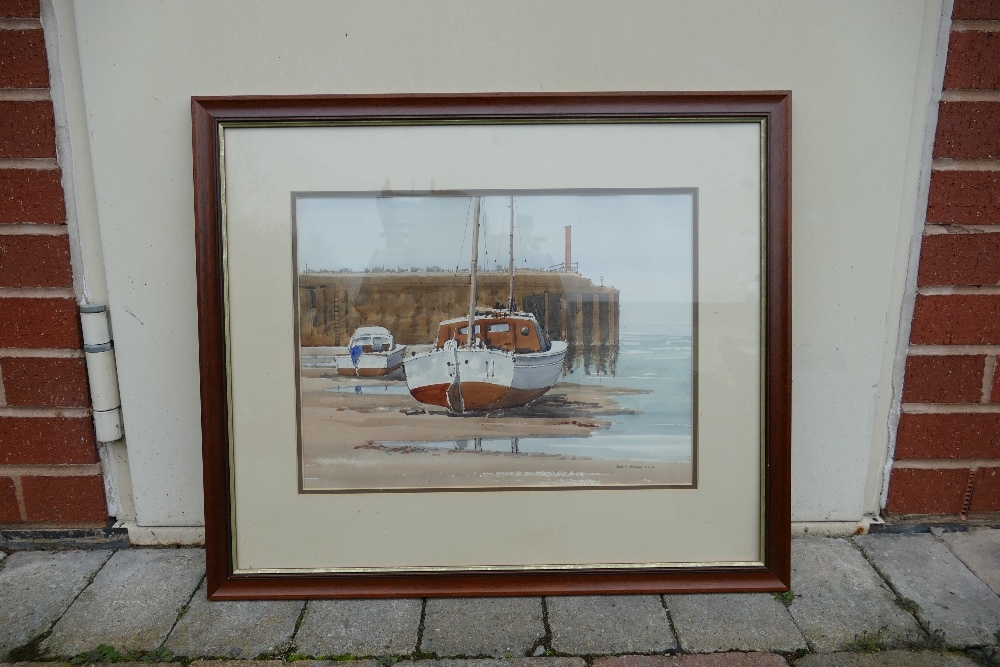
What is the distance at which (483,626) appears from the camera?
1062 millimetres

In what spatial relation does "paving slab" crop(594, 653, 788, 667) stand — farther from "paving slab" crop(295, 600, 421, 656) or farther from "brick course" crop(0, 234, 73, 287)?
"brick course" crop(0, 234, 73, 287)

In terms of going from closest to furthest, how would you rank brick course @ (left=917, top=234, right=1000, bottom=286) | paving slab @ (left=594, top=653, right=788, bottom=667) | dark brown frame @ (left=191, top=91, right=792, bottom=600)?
paving slab @ (left=594, top=653, right=788, bottom=667) < dark brown frame @ (left=191, top=91, right=792, bottom=600) < brick course @ (left=917, top=234, right=1000, bottom=286)

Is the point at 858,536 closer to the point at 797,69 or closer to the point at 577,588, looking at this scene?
the point at 577,588

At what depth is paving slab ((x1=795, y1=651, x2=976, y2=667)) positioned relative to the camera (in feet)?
3.22

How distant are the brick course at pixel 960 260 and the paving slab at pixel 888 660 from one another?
75cm

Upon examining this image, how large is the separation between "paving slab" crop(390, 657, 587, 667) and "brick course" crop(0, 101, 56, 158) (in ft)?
4.25

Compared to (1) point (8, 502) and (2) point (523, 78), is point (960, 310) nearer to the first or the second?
(2) point (523, 78)

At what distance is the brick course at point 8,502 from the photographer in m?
1.27

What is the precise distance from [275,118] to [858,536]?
161 centimetres

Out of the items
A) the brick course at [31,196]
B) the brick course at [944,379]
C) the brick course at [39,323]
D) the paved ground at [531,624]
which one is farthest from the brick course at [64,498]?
the brick course at [944,379]

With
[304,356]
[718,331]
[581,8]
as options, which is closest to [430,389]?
[304,356]

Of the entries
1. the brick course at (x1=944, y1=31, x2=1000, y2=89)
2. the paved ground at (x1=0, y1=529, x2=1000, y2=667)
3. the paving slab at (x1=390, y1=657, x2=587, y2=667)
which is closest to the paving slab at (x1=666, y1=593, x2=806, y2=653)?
the paved ground at (x1=0, y1=529, x2=1000, y2=667)

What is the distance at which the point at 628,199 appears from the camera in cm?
114

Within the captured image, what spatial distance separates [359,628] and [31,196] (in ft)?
3.79
